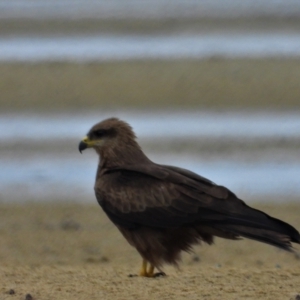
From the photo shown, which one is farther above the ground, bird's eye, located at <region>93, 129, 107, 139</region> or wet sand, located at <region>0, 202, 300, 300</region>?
bird's eye, located at <region>93, 129, 107, 139</region>

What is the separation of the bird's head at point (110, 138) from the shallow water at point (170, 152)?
302 cm

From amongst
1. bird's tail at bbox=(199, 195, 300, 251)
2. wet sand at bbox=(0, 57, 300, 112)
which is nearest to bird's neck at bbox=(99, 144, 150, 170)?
bird's tail at bbox=(199, 195, 300, 251)

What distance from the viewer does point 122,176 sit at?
8.09m

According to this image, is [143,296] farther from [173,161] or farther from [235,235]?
[173,161]

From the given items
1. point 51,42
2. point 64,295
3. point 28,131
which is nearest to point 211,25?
point 51,42

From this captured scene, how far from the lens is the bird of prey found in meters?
7.33

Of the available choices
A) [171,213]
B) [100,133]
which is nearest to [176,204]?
[171,213]

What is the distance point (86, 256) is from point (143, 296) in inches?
106

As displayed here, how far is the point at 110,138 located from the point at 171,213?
118cm

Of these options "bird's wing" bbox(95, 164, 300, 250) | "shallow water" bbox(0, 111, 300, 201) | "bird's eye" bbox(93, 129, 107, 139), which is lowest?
"bird's wing" bbox(95, 164, 300, 250)

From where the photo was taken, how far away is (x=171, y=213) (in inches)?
303

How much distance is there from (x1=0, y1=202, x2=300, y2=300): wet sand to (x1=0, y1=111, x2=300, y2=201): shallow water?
647 mm

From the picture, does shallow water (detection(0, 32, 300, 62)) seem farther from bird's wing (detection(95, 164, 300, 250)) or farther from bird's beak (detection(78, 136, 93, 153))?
bird's wing (detection(95, 164, 300, 250))

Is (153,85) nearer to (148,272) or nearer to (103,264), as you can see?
(103,264)
